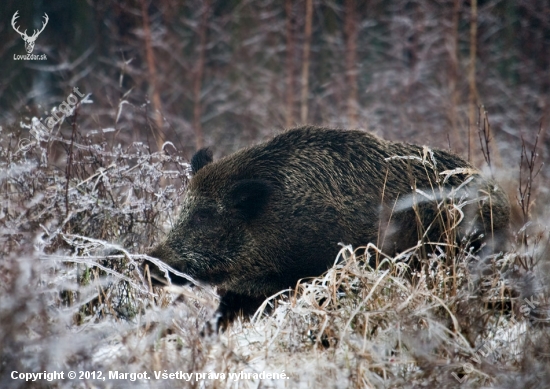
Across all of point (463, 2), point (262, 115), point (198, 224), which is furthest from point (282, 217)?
point (463, 2)

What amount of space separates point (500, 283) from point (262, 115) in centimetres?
912

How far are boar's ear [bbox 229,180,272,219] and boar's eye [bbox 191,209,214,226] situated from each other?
0.20 metres

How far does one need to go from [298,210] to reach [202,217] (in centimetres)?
74

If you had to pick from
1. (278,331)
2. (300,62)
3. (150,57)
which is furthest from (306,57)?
(278,331)

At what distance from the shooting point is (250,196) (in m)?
4.20

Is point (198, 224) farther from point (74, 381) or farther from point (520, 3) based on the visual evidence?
point (520, 3)

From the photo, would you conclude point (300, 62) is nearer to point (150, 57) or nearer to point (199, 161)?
point (150, 57)

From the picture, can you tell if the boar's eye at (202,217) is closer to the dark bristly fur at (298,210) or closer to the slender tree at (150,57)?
the dark bristly fur at (298,210)

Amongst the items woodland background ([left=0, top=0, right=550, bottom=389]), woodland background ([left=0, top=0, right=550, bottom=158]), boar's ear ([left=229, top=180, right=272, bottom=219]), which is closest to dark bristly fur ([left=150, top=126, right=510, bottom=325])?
boar's ear ([left=229, top=180, right=272, bottom=219])

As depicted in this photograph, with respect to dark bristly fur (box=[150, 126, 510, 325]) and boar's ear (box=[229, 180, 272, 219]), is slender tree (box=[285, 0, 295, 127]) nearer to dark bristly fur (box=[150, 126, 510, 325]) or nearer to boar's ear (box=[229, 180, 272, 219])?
dark bristly fur (box=[150, 126, 510, 325])

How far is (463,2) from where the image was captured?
12.1 metres

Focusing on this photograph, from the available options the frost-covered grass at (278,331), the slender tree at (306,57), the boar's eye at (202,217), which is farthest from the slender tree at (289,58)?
the frost-covered grass at (278,331)

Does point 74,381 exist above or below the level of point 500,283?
below

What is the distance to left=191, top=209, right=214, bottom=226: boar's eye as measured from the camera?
4379 millimetres
